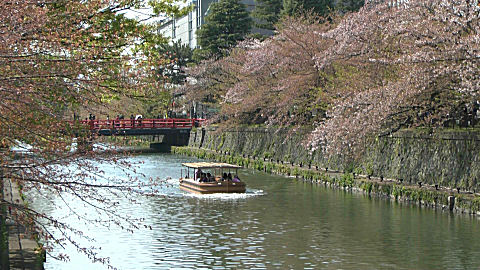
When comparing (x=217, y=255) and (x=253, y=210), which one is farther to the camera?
(x=253, y=210)

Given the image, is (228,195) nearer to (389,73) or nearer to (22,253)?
(389,73)

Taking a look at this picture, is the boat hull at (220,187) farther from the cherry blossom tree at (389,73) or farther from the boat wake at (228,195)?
the cherry blossom tree at (389,73)

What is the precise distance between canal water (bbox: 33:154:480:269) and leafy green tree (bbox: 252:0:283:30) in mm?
45485

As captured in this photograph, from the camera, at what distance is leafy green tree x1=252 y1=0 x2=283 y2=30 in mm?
77750

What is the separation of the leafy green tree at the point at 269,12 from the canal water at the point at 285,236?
45485mm

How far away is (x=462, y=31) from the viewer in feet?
93.2

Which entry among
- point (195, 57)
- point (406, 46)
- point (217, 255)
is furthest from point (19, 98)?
point (195, 57)

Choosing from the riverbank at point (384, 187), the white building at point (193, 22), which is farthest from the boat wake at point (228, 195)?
the white building at point (193, 22)

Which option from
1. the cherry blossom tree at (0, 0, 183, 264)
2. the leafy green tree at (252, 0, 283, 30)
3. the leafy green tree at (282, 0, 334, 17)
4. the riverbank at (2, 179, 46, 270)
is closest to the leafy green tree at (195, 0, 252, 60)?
the leafy green tree at (252, 0, 283, 30)

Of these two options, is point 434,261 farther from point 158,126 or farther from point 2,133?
point 158,126

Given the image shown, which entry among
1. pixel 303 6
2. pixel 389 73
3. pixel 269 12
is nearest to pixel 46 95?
pixel 389 73

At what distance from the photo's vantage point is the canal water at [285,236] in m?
19.4

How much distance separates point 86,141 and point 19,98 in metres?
1.75

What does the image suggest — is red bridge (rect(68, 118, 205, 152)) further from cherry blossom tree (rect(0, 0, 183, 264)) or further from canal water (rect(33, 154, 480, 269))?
cherry blossom tree (rect(0, 0, 183, 264))
